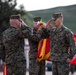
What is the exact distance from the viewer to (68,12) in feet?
208

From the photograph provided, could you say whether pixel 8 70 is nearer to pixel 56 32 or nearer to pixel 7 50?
pixel 7 50

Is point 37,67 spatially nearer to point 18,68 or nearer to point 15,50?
point 18,68

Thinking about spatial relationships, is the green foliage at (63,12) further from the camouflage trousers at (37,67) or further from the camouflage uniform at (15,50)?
the camouflage uniform at (15,50)

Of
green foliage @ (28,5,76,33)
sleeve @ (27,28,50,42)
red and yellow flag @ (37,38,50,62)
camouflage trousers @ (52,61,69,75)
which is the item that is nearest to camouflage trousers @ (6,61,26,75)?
sleeve @ (27,28,50,42)

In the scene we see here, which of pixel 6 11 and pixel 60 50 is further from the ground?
pixel 60 50

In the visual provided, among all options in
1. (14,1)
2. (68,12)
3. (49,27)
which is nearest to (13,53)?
(49,27)

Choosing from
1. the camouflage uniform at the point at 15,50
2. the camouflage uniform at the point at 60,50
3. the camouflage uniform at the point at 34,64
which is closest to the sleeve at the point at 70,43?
the camouflage uniform at the point at 60,50

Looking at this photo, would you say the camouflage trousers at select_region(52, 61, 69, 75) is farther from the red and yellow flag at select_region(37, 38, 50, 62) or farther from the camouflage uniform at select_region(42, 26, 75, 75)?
the red and yellow flag at select_region(37, 38, 50, 62)

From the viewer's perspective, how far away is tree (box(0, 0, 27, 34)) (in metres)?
Answer: 44.2

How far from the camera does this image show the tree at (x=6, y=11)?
44206mm

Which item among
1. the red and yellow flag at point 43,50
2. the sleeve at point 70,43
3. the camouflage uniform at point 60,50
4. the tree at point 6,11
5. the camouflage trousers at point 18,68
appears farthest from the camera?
the tree at point 6,11

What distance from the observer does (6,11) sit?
44.4 meters

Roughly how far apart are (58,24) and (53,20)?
0.17 metres

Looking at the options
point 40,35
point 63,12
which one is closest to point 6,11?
point 63,12
